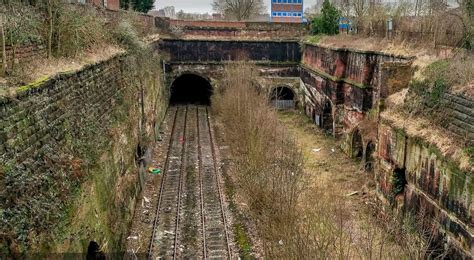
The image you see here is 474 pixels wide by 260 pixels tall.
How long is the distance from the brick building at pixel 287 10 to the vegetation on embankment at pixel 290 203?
30.6 m

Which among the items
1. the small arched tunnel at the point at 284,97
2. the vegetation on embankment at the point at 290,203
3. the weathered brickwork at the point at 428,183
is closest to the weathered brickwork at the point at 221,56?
the small arched tunnel at the point at 284,97

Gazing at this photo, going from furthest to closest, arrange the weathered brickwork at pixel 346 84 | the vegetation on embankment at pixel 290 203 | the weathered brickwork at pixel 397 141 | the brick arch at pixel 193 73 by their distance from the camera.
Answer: the brick arch at pixel 193 73
the weathered brickwork at pixel 346 84
the weathered brickwork at pixel 397 141
the vegetation on embankment at pixel 290 203

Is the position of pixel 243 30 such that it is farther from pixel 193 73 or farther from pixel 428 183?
pixel 428 183

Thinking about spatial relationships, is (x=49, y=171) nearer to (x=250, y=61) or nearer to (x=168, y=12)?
(x=250, y=61)

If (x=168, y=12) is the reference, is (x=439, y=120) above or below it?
below

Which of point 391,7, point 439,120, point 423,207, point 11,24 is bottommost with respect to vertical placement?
point 423,207

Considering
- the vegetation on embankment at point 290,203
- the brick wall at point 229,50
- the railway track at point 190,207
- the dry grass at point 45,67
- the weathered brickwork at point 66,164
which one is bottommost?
the railway track at point 190,207

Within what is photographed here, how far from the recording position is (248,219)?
47.9ft

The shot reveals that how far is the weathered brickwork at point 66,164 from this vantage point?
667 cm

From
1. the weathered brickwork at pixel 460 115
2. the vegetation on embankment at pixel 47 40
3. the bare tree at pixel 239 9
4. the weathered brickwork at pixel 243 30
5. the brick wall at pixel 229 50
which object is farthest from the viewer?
the bare tree at pixel 239 9

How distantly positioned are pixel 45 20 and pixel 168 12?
123m

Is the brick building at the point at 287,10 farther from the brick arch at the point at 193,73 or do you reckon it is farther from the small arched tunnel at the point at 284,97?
the brick arch at the point at 193,73

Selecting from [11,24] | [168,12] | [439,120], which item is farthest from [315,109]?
[168,12]

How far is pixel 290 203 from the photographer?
10.7 metres
